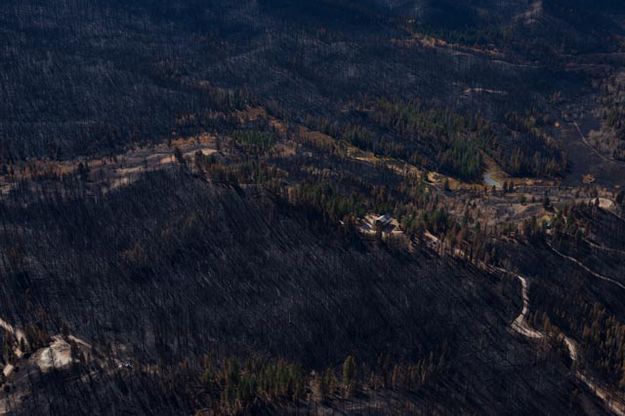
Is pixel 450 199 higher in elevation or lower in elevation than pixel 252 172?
lower

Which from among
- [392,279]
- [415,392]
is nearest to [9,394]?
[415,392]

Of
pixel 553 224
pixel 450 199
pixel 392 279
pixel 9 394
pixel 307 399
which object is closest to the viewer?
pixel 9 394

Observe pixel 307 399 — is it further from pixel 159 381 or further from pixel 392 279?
pixel 392 279

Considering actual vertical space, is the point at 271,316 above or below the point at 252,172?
below

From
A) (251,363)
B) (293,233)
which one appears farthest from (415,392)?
(293,233)

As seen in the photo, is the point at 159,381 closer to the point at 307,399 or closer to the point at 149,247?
the point at 307,399

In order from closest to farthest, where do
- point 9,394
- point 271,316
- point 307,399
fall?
1. point 9,394
2. point 307,399
3. point 271,316

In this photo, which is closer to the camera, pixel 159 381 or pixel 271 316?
pixel 159 381

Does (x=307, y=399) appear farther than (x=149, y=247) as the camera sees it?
No

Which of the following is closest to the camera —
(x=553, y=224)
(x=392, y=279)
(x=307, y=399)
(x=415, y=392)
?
(x=307, y=399)
